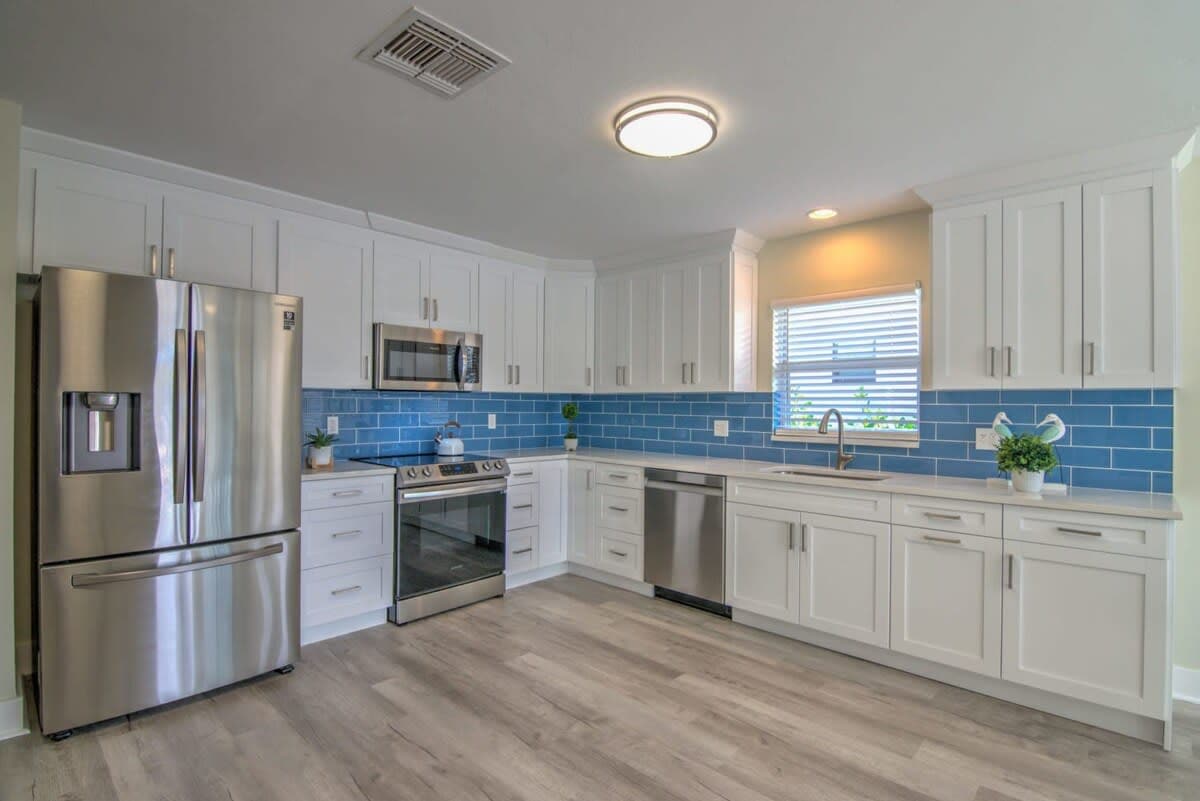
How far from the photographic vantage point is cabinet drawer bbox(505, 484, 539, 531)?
401 centimetres

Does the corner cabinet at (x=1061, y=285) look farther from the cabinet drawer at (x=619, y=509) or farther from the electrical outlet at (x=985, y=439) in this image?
the cabinet drawer at (x=619, y=509)

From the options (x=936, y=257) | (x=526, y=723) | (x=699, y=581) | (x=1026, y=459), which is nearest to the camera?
(x=526, y=723)

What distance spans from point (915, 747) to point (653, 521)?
1.89 meters

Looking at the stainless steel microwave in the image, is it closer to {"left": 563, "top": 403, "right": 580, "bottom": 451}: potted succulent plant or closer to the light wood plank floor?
{"left": 563, "top": 403, "right": 580, "bottom": 451}: potted succulent plant

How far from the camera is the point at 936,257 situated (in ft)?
9.80

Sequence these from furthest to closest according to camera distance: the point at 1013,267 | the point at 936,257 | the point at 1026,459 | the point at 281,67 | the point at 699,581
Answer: the point at 699,581, the point at 936,257, the point at 1013,267, the point at 1026,459, the point at 281,67

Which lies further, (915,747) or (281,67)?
(915,747)

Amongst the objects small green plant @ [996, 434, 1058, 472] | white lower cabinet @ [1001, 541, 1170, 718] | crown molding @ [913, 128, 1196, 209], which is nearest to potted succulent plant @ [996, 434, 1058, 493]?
small green plant @ [996, 434, 1058, 472]

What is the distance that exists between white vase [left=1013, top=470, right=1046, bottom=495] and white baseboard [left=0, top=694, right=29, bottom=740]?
4206 mm

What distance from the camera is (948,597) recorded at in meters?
2.66

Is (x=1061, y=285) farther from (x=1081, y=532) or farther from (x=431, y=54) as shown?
(x=431, y=54)

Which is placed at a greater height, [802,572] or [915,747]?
[802,572]

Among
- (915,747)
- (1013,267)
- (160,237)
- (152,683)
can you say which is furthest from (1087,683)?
(160,237)

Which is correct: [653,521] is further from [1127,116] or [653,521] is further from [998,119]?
[1127,116]
